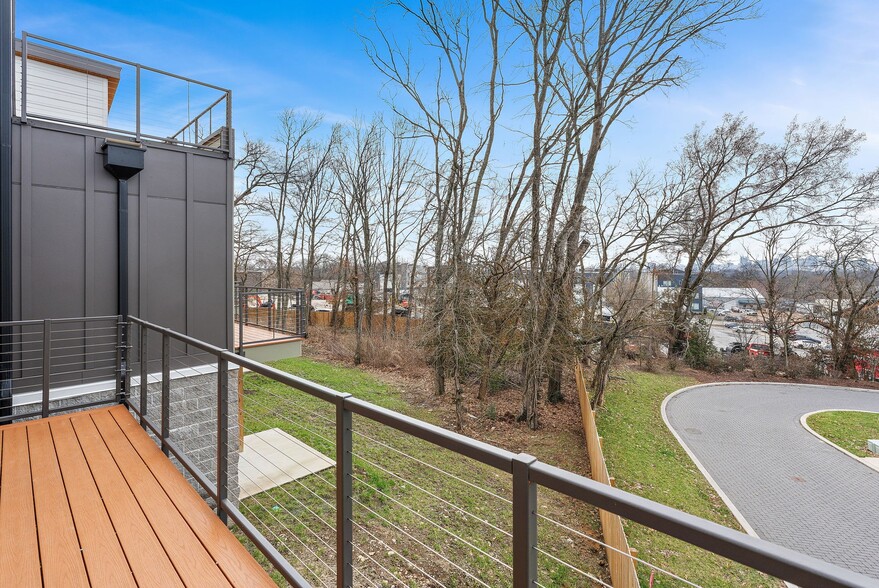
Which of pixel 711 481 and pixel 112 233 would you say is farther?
pixel 711 481

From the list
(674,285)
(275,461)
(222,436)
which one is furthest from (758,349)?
(222,436)

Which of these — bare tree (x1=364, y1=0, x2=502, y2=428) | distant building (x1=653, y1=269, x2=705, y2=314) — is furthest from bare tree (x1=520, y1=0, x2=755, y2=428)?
distant building (x1=653, y1=269, x2=705, y2=314)

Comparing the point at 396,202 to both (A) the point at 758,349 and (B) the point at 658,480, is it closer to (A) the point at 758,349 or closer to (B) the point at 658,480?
(B) the point at 658,480

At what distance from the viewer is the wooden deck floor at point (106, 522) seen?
6.77ft

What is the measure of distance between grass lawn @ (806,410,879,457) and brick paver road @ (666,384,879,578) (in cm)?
45

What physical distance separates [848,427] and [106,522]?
16779mm

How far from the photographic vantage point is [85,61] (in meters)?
9.23

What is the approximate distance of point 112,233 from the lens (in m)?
5.26

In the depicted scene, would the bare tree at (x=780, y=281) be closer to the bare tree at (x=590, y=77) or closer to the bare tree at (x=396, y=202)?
the bare tree at (x=590, y=77)

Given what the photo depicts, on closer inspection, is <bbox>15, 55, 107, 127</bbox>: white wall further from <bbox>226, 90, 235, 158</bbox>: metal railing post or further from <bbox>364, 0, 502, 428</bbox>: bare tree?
<bbox>364, 0, 502, 428</bbox>: bare tree

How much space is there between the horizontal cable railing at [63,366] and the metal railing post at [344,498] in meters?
3.80

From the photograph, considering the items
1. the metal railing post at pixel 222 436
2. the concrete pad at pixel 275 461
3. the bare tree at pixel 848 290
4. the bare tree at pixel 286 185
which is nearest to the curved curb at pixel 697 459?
the bare tree at pixel 848 290

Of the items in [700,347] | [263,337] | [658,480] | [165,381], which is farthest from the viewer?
[700,347]

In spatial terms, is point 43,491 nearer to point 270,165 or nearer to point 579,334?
point 579,334
